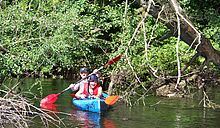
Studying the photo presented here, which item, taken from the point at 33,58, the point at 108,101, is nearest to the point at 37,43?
the point at 33,58

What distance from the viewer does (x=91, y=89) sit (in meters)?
14.5

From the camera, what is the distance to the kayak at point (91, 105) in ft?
45.1

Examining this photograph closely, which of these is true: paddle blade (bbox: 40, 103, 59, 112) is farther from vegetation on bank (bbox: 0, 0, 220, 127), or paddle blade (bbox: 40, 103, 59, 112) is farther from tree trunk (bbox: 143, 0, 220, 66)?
tree trunk (bbox: 143, 0, 220, 66)

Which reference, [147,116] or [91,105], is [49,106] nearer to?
[91,105]

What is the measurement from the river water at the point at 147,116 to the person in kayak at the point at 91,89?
1.58 ft

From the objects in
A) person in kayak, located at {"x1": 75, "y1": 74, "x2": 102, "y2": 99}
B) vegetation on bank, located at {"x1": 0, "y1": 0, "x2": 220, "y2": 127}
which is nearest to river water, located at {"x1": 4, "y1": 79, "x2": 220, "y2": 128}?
person in kayak, located at {"x1": 75, "y1": 74, "x2": 102, "y2": 99}

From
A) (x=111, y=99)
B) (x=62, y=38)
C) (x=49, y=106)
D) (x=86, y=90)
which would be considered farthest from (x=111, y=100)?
(x=62, y=38)

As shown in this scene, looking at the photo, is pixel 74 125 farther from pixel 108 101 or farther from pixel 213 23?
pixel 213 23

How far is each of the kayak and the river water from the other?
131 mm

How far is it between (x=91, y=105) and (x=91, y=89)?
0.68m

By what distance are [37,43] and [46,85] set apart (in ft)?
26.0

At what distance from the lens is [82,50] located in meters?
14.7

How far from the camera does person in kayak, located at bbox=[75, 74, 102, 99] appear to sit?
14.4 meters

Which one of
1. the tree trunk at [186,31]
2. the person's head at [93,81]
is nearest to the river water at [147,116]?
the person's head at [93,81]
